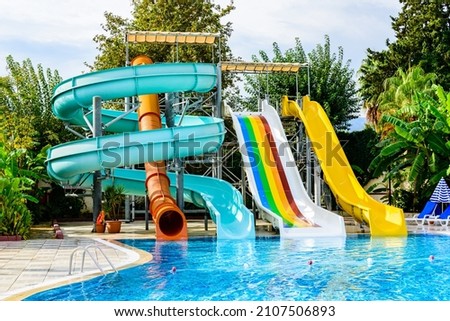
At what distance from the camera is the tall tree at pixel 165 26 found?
102 feet

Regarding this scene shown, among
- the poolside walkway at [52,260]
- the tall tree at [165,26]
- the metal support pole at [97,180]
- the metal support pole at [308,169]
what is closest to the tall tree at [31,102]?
the tall tree at [165,26]

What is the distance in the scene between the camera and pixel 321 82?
32.5 m

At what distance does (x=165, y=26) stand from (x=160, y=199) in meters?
15.8

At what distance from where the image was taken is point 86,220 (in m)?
26.3

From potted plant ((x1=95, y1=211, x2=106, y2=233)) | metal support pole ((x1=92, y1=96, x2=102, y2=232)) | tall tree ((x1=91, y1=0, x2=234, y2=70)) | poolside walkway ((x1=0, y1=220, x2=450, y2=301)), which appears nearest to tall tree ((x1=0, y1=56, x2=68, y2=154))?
tall tree ((x1=91, y1=0, x2=234, y2=70))

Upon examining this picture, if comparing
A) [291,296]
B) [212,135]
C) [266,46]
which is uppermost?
[266,46]

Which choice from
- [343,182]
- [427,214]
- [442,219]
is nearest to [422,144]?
[427,214]

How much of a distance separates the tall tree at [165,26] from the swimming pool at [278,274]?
684 inches

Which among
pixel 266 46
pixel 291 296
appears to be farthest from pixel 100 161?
pixel 266 46

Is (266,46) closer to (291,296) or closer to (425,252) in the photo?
(425,252)

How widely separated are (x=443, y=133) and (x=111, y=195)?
38.1 ft

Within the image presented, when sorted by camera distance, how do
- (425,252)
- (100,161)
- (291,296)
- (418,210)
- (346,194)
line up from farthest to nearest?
(418,210)
(346,194)
(100,161)
(425,252)
(291,296)

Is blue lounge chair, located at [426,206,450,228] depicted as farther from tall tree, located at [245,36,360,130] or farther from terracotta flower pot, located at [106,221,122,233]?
tall tree, located at [245,36,360,130]

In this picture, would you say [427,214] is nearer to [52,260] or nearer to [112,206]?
[112,206]
